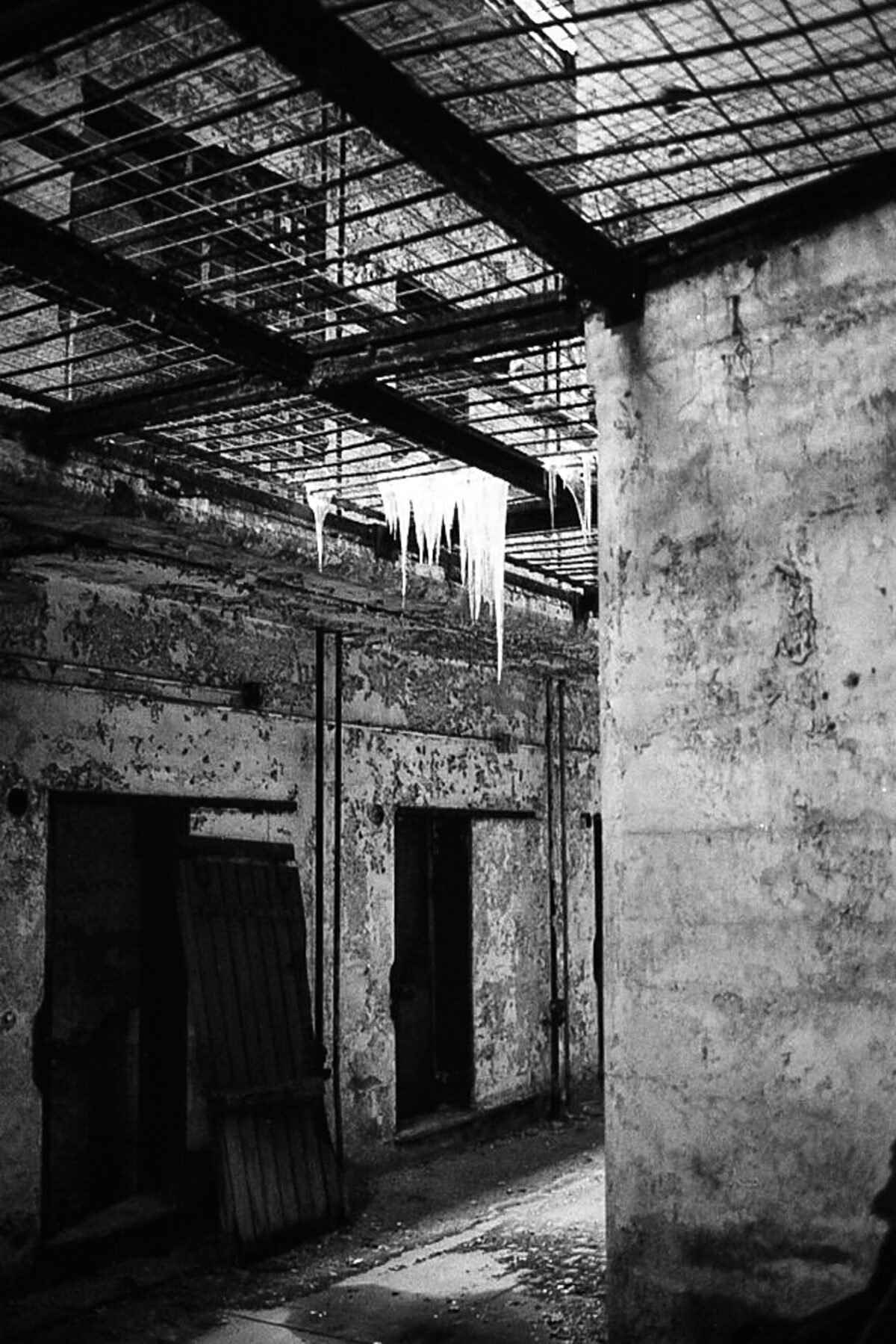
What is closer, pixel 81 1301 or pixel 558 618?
pixel 81 1301

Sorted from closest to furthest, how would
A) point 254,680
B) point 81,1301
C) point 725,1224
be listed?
1. point 725,1224
2. point 81,1301
3. point 254,680

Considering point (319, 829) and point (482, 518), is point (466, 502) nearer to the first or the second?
point (482, 518)

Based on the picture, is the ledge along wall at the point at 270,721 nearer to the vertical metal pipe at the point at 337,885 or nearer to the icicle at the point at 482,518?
the vertical metal pipe at the point at 337,885

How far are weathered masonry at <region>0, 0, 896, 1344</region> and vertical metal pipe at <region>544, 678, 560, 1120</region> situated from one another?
307cm

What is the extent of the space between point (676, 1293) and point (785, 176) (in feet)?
8.06

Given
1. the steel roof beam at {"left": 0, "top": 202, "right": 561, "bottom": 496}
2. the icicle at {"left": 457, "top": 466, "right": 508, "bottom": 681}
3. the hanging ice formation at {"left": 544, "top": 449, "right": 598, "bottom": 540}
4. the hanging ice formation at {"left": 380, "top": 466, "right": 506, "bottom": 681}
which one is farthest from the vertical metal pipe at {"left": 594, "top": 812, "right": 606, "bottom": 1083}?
the steel roof beam at {"left": 0, "top": 202, "right": 561, "bottom": 496}

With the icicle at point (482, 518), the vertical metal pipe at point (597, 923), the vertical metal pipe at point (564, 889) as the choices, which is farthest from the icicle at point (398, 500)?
the vertical metal pipe at point (597, 923)

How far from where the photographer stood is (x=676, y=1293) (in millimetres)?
2688

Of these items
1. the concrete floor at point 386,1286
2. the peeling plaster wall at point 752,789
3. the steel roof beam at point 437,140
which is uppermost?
the steel roof beam at point 437,140

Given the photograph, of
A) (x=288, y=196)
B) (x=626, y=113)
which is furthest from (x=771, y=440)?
(x=288, y=196)

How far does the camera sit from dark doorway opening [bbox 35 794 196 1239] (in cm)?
647

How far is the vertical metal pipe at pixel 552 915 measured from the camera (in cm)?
931

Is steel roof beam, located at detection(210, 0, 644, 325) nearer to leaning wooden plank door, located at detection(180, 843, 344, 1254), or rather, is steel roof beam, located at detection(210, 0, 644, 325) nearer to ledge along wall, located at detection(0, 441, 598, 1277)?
ledge along wall, located at detection(0, 441, 598, 1277)

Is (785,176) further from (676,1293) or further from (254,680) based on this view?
(254,680)
